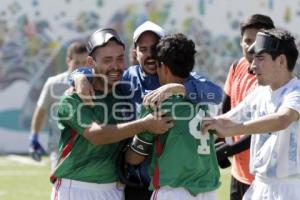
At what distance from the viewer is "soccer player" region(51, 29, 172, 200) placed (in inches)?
215

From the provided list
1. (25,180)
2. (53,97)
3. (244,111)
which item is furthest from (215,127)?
(25,180)

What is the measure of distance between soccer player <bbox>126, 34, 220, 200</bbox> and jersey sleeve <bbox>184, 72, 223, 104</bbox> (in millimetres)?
42

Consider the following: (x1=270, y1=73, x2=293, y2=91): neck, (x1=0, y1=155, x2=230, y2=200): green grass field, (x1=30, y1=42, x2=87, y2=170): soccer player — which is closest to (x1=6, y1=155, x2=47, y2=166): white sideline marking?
(x1=0, y1=155, x2=230, y2=200): green grass field

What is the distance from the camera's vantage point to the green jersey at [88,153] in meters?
5.53

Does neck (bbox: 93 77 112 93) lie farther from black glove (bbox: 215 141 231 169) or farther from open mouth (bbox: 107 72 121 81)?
black glove (bbox: 215 141 231 169)

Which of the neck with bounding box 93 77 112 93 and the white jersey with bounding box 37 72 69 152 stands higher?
the neck with bounding box 93 77 112 93

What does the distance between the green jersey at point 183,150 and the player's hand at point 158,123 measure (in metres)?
0.05

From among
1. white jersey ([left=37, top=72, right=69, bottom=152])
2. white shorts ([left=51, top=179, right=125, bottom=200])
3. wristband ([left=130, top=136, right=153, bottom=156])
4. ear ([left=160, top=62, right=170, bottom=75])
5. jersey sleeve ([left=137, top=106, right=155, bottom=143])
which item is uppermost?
ear ([left=160, top=62, right=170, bottom=75])

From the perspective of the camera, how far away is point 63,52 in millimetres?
16406

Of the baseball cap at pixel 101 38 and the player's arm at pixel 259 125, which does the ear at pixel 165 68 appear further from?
the baseball cap at pixel 101 38

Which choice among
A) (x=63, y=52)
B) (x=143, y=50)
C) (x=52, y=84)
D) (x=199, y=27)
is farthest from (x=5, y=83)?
(x=143, y=50)

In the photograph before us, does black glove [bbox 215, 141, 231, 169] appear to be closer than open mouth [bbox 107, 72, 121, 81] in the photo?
No

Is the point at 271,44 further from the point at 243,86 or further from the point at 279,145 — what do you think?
the point at 243,86

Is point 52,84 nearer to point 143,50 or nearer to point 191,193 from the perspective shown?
point 143,50
